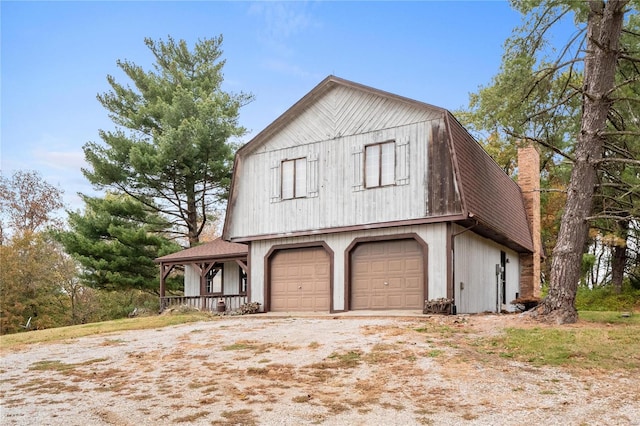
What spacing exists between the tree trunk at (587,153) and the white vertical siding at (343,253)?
352 cm

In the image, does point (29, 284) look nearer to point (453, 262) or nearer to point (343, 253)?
point (343, 253)

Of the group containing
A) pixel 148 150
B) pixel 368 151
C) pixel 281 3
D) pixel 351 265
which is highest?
pixel 281 3

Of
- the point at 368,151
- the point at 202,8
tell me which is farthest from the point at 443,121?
the point at 202,8

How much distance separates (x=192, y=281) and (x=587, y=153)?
18518 millimetres

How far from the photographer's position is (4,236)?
121ft

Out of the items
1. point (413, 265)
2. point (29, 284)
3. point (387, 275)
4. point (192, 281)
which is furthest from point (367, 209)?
point (29, 284)

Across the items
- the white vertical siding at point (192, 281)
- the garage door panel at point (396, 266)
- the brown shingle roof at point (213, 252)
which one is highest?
the brown shingle roof at point (213, 252)

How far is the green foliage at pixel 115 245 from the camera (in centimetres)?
2931

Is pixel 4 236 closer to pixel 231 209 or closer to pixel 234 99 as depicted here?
pixel 234 99

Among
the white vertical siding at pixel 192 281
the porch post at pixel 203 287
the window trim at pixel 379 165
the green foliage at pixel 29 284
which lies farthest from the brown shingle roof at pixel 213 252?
the green foliage at pixel 29 284

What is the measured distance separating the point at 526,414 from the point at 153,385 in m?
5.21

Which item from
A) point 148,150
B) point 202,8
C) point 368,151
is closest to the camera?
point 202,8

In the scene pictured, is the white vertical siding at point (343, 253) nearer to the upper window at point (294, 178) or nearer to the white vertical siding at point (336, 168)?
the white vertical siding at point (336, 168)

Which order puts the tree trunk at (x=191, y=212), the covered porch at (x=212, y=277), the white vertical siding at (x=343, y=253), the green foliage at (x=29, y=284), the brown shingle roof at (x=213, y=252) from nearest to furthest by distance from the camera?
1. the white vertical siding at (x=343, y=253)
2. the covered porch at (x=212, y=277)
3. the brown shingle roof at (x=213, y=252)
4. the green foliage at (x=29, y=284)
5. the tree trunk at (x=191, y=212)
